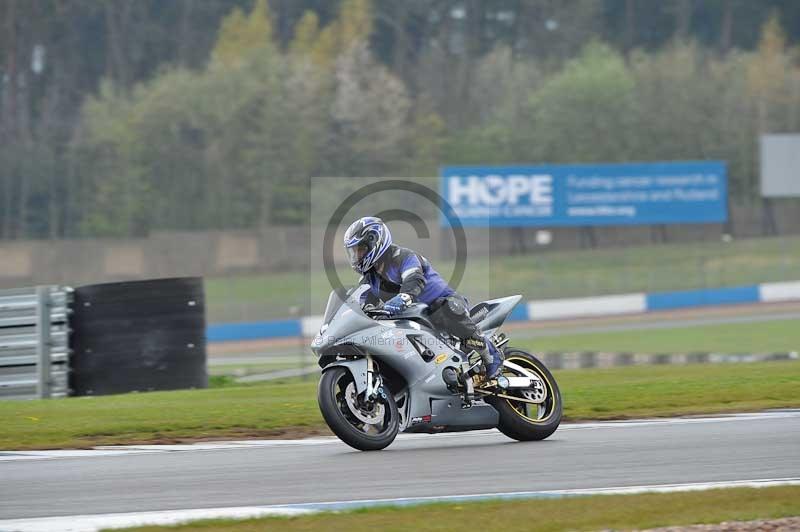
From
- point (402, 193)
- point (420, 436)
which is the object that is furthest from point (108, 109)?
point (420, 436)

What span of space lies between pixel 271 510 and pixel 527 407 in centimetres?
400

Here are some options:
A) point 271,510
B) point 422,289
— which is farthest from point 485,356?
point 271,510

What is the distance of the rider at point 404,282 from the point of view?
382 inches

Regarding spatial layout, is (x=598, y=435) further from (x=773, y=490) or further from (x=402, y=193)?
(x=402, y=193)

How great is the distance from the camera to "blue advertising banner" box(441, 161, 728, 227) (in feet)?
170

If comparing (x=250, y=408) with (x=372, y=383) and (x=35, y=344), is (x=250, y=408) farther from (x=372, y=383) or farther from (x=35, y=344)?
(x=372, y=383)

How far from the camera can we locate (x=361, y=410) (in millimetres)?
9695

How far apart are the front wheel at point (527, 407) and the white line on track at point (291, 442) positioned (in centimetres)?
55

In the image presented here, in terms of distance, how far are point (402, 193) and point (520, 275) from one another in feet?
40.4

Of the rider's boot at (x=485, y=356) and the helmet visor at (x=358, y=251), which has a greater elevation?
the helmet visor at (x=358, y=251)

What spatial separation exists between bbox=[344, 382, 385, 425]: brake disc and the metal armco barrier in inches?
259

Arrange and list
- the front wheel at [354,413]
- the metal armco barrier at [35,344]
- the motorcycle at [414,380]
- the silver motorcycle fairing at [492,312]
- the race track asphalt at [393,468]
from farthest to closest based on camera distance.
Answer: the metal armco barrier at [35,344]
the silver motorcycle fairing at [492,312]
the motorcycle at [414,380]
the front wheel at [354,413]
the race track asphalt at [393,468]

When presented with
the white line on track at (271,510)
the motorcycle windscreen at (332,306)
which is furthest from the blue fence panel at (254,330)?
the white line on track at (271,510)

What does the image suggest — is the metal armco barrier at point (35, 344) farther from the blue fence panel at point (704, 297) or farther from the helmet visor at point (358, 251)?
the blue fence panel at point (704, 297)
